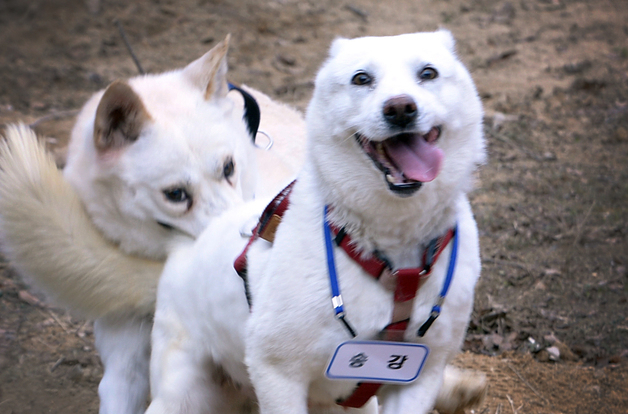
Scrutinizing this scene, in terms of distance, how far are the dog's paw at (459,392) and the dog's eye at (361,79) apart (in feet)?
3.96

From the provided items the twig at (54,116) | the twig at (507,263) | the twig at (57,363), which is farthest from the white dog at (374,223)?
the twig at (54,116)

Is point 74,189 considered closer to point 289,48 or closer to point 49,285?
point 49,285

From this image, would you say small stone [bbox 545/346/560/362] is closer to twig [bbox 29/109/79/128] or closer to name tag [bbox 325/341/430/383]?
name tag [bbox 325/341/430/383]

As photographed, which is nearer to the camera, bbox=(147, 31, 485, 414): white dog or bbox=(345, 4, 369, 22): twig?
bbox=(147, 31, 485, 414): white dog

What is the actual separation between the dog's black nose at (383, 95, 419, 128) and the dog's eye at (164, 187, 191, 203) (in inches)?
50.7

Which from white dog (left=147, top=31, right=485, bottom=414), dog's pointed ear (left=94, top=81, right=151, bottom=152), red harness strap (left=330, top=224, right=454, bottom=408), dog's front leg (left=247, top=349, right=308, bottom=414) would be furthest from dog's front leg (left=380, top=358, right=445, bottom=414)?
dog's pointed ear (left=94, top=81, right=151, bottom=152)

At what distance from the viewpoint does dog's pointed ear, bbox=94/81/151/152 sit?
8.30 ft

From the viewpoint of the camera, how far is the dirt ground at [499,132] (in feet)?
9.91

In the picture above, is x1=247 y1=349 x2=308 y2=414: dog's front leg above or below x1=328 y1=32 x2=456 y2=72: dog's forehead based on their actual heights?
below

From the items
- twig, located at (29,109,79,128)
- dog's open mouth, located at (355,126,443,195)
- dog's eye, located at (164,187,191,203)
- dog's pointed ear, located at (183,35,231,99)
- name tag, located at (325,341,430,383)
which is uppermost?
dog's open mouth, located at (355,126,443,195)

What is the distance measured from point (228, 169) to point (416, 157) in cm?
129

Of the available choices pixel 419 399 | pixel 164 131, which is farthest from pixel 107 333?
pixel 419 399

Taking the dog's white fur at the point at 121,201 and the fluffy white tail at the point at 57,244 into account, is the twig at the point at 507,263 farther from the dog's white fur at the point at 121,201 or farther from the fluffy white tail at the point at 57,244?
the fluffy white tail at the point at 57,244

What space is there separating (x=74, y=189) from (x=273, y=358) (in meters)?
1.44
